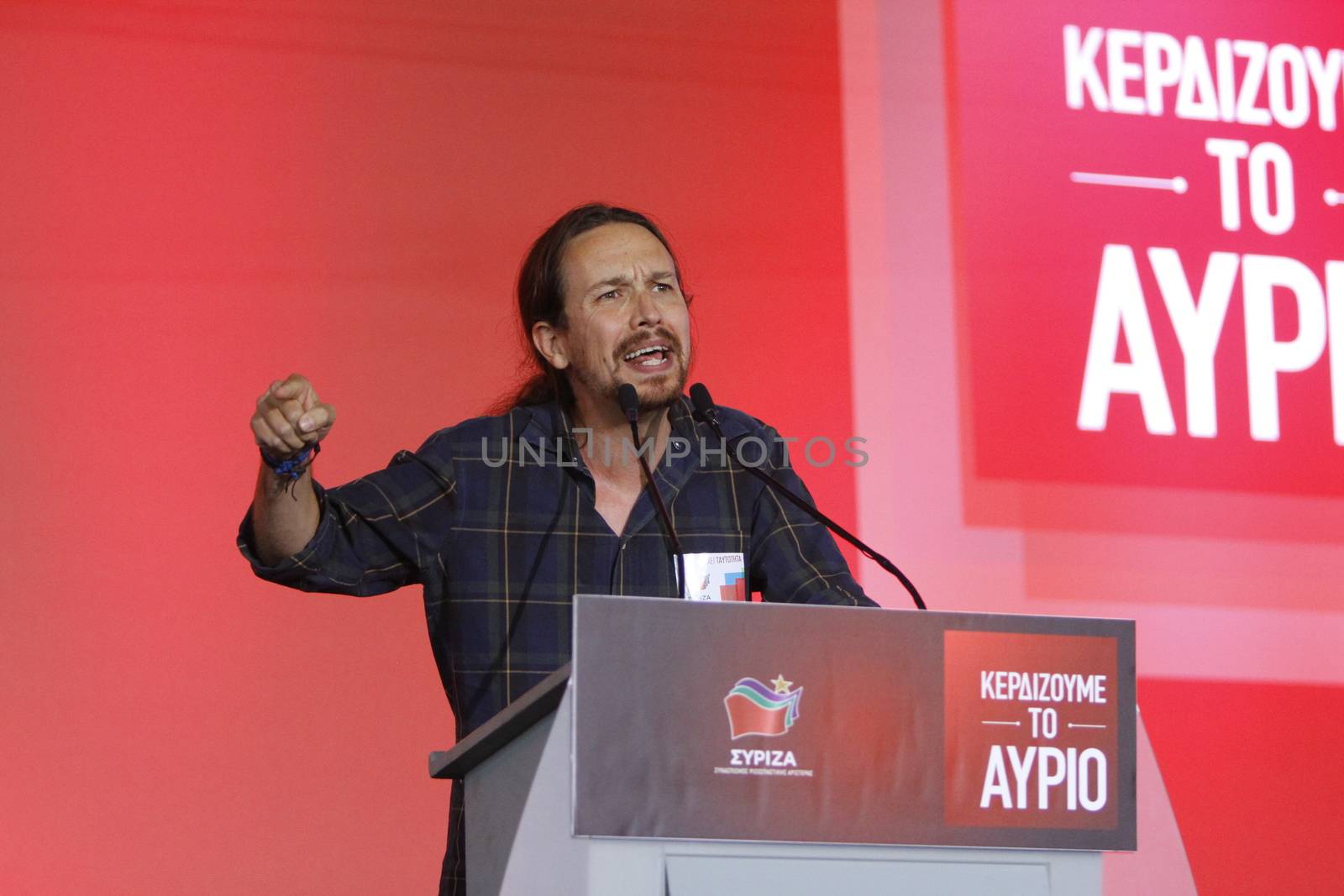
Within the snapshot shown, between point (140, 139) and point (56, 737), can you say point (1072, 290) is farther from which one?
point (56, 737)

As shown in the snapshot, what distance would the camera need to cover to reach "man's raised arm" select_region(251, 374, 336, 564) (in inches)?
64.8

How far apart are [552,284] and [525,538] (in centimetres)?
46

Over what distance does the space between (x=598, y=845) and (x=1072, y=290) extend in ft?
8.50

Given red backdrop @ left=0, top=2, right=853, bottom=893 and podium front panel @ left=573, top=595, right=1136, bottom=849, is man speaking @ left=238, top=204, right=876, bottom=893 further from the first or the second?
red backdrop @ left=0, top=2, right=853, bottom=893

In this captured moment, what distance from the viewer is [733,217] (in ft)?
11.0

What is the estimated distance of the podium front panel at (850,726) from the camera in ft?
3.93

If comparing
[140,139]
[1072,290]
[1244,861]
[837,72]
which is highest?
[837,72]

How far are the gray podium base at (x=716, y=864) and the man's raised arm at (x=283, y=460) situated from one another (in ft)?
1.56

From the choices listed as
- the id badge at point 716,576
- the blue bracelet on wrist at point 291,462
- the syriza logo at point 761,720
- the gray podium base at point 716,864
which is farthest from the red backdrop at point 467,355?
the syriza logo at point 761,720

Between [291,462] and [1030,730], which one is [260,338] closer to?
[291,462]

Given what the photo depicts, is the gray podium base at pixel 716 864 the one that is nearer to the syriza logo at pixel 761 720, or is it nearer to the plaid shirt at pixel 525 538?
the syriza logo at pixel 761 720

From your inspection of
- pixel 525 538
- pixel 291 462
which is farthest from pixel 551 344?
pixel 291 462

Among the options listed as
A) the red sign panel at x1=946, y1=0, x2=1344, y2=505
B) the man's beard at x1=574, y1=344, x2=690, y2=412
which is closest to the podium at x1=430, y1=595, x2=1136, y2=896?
the man's beard at x1=574, y1=344, x2=690, y2=412

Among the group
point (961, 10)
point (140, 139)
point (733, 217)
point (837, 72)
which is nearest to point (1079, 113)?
point (961, 10)
